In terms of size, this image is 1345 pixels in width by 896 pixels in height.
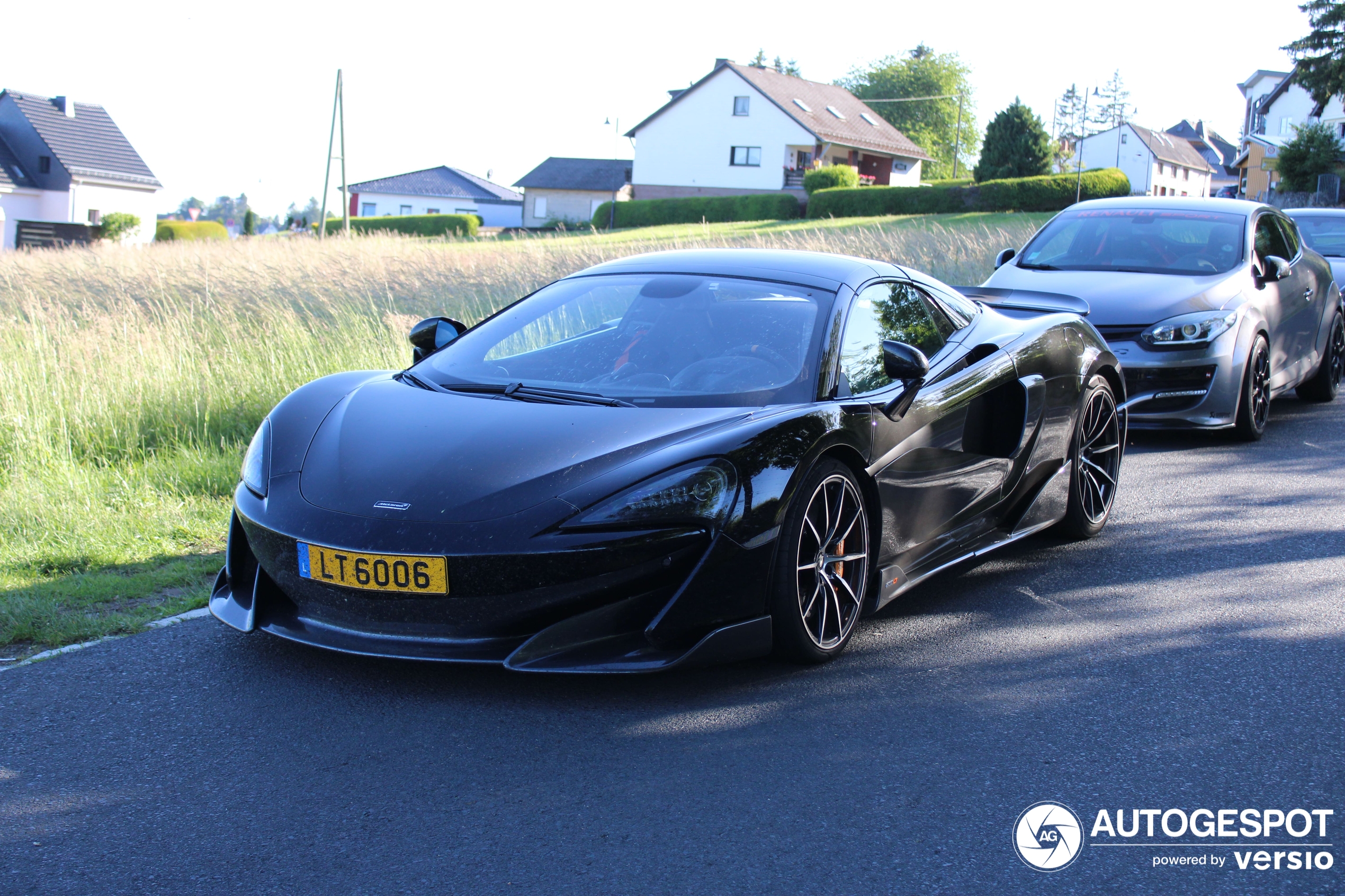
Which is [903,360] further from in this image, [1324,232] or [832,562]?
[1324,232]

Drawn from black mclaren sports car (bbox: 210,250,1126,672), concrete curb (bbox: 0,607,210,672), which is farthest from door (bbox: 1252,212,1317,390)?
concrete curb (bbox: 0,607,210,672)

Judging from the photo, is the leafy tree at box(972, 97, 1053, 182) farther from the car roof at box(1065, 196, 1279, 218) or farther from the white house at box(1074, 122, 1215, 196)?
the car roof at box(1065, 196, 1279, 218)

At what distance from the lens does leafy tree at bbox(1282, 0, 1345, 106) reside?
44688 millimetres

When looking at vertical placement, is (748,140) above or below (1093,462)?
above

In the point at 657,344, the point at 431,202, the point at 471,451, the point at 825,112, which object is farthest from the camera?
the point at 431,202

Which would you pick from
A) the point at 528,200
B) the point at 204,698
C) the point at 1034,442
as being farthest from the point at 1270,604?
the point at 528,200

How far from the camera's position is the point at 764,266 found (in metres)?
4.70

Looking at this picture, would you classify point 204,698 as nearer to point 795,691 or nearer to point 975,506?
point 795,691

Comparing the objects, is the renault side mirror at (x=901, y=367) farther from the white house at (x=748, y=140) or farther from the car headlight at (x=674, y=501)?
the white house at (x=748, y=140)

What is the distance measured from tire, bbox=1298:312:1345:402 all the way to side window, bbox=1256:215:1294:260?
1.01 m

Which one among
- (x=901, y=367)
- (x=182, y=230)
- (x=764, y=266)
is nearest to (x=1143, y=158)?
(x=182, y=230)

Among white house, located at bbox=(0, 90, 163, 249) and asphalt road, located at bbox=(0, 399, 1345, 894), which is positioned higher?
white house, located at bbox=(0, 90, 163, 249)

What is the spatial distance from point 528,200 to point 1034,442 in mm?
81304

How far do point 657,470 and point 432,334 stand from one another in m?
1.92
